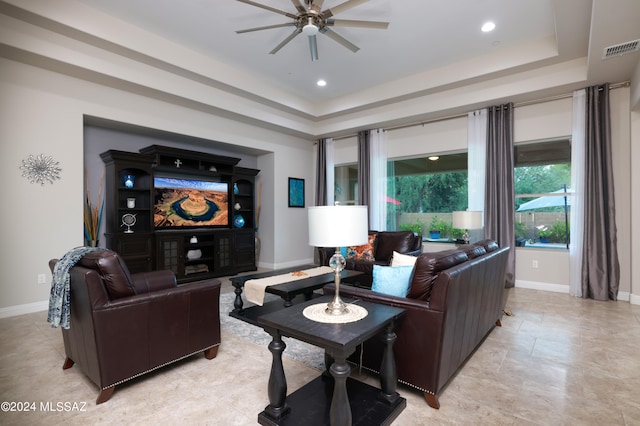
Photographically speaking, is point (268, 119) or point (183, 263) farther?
point (268, 119)

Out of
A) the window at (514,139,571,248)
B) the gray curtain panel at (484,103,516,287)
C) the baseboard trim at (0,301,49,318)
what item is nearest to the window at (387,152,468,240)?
the gray curtain panel at (484,103,516,287)

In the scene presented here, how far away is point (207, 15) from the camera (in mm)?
3709

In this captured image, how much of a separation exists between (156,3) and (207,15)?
1.73 feet

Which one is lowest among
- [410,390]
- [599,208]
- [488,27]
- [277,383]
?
[410,390]

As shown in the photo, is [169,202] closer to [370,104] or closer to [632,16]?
[370,104]

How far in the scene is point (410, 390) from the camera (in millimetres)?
2107

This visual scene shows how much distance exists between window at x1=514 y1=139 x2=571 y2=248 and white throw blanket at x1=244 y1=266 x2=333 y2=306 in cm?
336

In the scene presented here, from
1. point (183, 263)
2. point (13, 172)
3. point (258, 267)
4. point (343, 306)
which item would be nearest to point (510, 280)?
point (343, 306)

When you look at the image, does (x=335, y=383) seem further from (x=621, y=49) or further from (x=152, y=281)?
(x=621, y=49)

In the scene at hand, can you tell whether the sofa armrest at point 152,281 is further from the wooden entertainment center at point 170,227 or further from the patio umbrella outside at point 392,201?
the patio umbrella outside at point 392,201

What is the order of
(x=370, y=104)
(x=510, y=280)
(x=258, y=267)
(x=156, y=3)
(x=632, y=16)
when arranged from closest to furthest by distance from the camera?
(x=632, y=16), (x=156, y=3), (x=510, y=280), (x=370, y=104), (x=258, y=267)

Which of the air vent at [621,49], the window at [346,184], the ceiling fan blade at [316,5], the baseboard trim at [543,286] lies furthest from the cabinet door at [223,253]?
the air vent at [621,49]

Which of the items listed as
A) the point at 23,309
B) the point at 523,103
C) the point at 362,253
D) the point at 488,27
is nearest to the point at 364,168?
the point at 362,253

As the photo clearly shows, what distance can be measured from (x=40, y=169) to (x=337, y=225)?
4.00 metres
